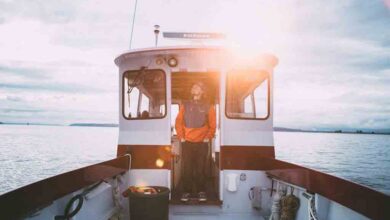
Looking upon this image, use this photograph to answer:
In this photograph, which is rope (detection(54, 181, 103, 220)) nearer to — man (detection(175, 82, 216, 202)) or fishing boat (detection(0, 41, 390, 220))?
fishing boat (detection(0, 41, 390, 220))

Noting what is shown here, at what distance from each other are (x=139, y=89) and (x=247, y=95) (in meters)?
2.22

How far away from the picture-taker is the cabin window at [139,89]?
568 cm

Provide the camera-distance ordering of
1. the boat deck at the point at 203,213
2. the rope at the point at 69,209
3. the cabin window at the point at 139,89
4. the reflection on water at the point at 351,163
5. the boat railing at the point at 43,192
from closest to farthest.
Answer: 1. the boat railing at the point at 43,192
2. the rope at the point at 69,209
3. the boat deck at the point at 203,213
4. the cabin window at the point at 139,89
5. the reflection on water at the point at 351,163

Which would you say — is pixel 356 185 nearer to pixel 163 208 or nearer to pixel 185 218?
pixel 163 208

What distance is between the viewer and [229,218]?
520 centimetres

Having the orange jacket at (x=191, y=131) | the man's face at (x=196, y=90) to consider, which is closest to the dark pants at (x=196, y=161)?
the orange jacket at (x=191, y=131)

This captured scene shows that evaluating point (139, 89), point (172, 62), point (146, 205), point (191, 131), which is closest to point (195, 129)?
point (191, 131)

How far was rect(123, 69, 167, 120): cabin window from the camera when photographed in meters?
5.68

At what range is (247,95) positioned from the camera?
634cm

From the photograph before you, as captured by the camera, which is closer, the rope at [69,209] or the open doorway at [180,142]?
the rope at [69,209]

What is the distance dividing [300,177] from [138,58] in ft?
11.5

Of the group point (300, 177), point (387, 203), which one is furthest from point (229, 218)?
point (387, 203)

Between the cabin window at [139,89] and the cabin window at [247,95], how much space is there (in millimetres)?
1246

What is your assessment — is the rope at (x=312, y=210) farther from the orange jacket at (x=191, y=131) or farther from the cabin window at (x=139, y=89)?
the cabin window at (x=139, y=89)
